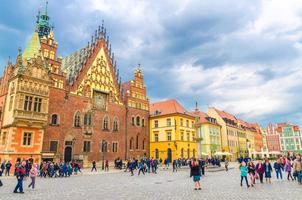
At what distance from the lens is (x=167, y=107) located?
181ft

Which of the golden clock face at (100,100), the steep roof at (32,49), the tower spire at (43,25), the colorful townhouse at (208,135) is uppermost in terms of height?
the tower spire at (43,25)

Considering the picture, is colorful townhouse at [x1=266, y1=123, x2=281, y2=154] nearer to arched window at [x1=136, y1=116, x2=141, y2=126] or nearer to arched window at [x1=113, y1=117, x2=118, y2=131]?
arched window at [x1=136, y1=116, x2=141, y2=126]

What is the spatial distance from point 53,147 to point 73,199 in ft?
84.1

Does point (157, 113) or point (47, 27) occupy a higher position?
point (47, 27)

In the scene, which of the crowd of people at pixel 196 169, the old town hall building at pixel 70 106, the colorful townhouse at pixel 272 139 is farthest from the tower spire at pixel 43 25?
the colorful townhouse at pixel 272 139

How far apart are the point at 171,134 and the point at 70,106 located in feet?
74.3

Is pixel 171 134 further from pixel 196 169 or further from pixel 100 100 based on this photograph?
pixel 196 169

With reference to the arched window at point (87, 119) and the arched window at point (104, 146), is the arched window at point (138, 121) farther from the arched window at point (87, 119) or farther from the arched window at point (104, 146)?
the arched window at point (87, 119)

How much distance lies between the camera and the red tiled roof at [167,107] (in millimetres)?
53444

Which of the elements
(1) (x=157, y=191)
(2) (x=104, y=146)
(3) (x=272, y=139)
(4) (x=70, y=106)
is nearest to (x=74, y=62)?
(4) (x=70, y=106)

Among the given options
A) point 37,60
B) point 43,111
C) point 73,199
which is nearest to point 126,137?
point 43,111

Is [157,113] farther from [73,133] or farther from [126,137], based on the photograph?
[73,133]

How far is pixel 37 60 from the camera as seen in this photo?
111 ft

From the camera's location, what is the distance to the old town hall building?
3123 cm
